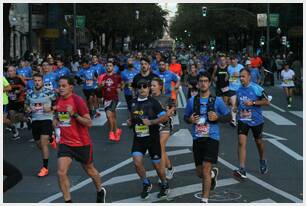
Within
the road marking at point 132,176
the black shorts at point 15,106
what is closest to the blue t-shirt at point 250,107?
the road marking at point 132,176

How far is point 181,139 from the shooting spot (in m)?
12.5

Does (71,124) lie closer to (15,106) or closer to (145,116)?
(145,116)

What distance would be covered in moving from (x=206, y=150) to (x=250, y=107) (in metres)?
2.15

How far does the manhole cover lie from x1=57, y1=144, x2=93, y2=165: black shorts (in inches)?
59.6

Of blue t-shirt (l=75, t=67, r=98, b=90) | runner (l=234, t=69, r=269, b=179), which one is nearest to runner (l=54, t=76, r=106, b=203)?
runner (l=234, t=69, r=269, b=179)

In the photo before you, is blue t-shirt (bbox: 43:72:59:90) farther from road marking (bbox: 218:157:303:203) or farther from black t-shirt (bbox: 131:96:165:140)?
black t-shirt (bbox: 131:96:165:140)

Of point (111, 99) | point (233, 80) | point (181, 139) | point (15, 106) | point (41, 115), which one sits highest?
point (233, 80)

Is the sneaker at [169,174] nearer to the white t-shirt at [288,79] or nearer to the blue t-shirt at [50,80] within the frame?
the blue t-shirt at [50,80]

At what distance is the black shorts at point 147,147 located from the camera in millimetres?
7559

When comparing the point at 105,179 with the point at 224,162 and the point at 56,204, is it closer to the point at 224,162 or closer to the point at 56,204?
the point at 56,204

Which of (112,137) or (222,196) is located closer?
(222,196)

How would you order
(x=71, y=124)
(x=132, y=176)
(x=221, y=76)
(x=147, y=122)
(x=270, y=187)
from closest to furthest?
1. (x=71, y=124)
2. (x=147, y=122)
3. (x=270, y=187)
4. (x=132, y=176)
5. (x=221, y=76)

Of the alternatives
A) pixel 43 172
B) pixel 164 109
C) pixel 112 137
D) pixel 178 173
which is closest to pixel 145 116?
pixel 164 109

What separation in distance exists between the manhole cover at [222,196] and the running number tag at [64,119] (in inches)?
74.9
